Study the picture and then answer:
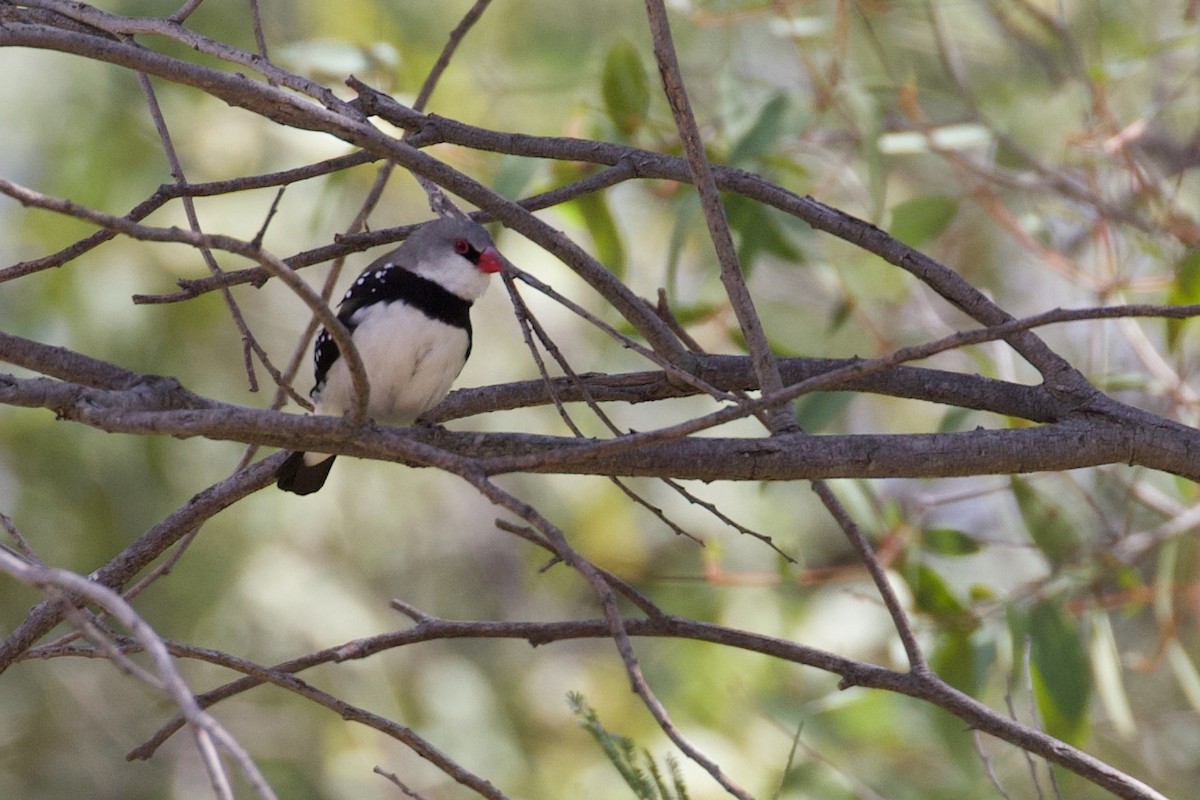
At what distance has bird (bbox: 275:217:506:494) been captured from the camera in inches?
124

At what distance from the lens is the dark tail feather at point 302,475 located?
3.09 metres

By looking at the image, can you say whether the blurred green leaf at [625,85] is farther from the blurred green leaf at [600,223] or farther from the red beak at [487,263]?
the red beak at [487,263]

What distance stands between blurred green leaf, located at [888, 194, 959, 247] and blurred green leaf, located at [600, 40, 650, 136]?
2.84 ft

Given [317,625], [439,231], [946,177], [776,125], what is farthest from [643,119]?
[946,177]

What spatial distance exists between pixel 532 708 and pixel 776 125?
4886mm

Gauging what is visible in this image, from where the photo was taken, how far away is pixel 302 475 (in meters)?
3.25

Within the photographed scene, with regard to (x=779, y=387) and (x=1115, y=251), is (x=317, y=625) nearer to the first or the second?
(x=1115, y=251)

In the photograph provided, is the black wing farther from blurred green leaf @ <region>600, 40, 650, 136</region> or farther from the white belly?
blurred green leaf @ <region>600, 40, 650, 136</region>

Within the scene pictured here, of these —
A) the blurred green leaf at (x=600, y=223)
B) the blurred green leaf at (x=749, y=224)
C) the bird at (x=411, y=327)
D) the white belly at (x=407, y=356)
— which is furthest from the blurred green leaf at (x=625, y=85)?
the white belly at (x=407, y=356)

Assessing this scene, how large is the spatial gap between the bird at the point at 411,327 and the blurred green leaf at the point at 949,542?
1.57 m

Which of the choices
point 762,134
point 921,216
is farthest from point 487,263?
point 921,216

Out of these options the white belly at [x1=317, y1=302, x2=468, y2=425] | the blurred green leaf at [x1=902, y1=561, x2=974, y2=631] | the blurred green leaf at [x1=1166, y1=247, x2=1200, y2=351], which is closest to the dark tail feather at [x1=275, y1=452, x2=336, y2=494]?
the white belly at [x1=317, y1=302, x2=468, y2=425]

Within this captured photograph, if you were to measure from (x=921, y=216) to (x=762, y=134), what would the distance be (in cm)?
61

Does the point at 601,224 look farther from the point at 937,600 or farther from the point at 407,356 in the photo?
the point at 937,600
